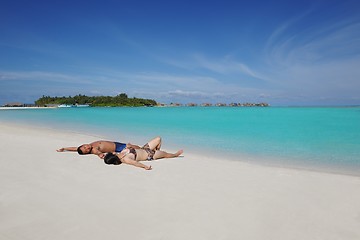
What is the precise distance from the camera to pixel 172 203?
3.84 metres

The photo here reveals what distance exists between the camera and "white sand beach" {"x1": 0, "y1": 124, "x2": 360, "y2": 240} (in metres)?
3.01

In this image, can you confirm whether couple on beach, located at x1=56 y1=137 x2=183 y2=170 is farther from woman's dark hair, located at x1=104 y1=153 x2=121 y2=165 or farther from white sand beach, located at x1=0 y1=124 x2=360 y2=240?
white sand beach, located at x1=0 y1=124 x2=360 y2=240

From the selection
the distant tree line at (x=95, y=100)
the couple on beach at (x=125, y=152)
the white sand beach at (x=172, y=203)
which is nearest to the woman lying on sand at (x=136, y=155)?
the couple on beach at (x=125, y=152)

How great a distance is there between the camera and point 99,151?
7.49 metres

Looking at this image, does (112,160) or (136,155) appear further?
(136,155)

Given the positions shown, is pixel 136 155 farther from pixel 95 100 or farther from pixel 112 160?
pixel 95 100

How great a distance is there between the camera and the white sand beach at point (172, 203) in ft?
9.87

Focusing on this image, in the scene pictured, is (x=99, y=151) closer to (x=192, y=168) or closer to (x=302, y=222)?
(x=192, y=168)

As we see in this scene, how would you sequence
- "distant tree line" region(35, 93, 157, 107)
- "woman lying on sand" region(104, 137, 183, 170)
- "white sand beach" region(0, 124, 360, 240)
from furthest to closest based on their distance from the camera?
"distant tree line" region(35, 93, 157, 107)
"woman lying on sand" region(104, 137, 183, 170)
"white sand beach" region(0, 124, 360, 240)

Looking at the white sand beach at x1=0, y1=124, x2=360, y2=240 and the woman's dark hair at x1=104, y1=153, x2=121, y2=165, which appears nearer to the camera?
the white sand beach at x1=0, y1=124, x2=360, y2=240

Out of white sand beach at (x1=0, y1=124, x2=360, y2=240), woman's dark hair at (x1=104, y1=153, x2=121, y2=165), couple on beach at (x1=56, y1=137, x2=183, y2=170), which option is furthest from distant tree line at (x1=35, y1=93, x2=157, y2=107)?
white sand beach at (x1=0, y1=124, x2=360, y2=240)

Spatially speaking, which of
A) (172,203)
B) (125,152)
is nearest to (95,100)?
(125,152)

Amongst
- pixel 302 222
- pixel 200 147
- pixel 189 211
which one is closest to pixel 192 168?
pixel 189 211

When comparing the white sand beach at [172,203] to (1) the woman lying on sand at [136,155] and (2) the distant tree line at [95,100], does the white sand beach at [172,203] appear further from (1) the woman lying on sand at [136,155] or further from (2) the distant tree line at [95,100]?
(2) the distant tree line at [95,100]
